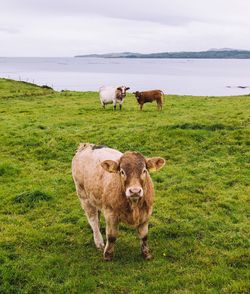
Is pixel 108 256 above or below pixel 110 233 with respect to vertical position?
below

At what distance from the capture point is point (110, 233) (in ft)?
24.2

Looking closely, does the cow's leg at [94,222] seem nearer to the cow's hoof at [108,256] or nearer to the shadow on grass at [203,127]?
the cow's hoof at [108,256]

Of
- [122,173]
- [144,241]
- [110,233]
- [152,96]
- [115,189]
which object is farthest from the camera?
[152,96]

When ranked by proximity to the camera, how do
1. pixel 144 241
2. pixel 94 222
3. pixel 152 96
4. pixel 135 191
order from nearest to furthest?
pixel 135 191, pixel 144 241, pixel 94 222, pixel 152 96

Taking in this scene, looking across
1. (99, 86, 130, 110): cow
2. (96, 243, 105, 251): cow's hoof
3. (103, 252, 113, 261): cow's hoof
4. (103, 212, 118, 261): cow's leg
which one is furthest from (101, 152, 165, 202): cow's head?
(99, 86, 130, 110): cow

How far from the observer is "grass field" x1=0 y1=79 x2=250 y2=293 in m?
7.10

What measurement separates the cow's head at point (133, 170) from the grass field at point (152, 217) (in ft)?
5.74

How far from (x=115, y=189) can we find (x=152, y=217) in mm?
2608

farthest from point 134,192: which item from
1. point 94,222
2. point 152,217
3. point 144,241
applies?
point 152,217

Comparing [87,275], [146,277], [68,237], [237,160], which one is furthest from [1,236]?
[237,160]

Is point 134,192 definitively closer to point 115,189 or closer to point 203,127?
point 115,189

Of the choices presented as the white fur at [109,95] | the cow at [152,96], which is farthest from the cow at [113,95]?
the cow at [152,96]

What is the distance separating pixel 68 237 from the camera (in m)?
8.81

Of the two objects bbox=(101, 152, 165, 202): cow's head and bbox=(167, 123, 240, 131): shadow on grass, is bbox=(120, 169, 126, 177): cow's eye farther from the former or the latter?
bbox=(167, 123, 240, 131): shadow on grass
